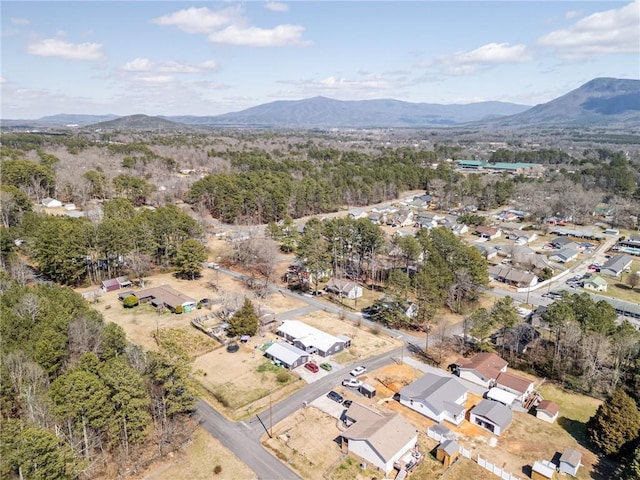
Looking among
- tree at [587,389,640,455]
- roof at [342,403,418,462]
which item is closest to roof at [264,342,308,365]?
roof at [342,403,418,462]

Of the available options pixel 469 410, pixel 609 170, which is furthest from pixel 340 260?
pixel 609 170

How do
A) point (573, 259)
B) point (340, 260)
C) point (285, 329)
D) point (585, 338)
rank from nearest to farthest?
point (585, 338), point (285, 329), point (340, 260), point (573, 259)

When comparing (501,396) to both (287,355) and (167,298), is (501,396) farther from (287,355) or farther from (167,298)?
(167,298)

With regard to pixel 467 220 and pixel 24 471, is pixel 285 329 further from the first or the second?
pixel 467 220

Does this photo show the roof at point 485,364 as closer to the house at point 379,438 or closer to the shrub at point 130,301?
the house at point 379,438

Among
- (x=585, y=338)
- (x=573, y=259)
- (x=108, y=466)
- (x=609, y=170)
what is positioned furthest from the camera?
(x=609, y=170)

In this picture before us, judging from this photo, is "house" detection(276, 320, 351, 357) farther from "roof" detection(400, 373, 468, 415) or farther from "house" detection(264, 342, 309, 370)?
"roof" detection(400, 373, 468, 415)

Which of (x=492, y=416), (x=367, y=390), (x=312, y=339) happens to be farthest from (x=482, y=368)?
(x=312, y=339)
